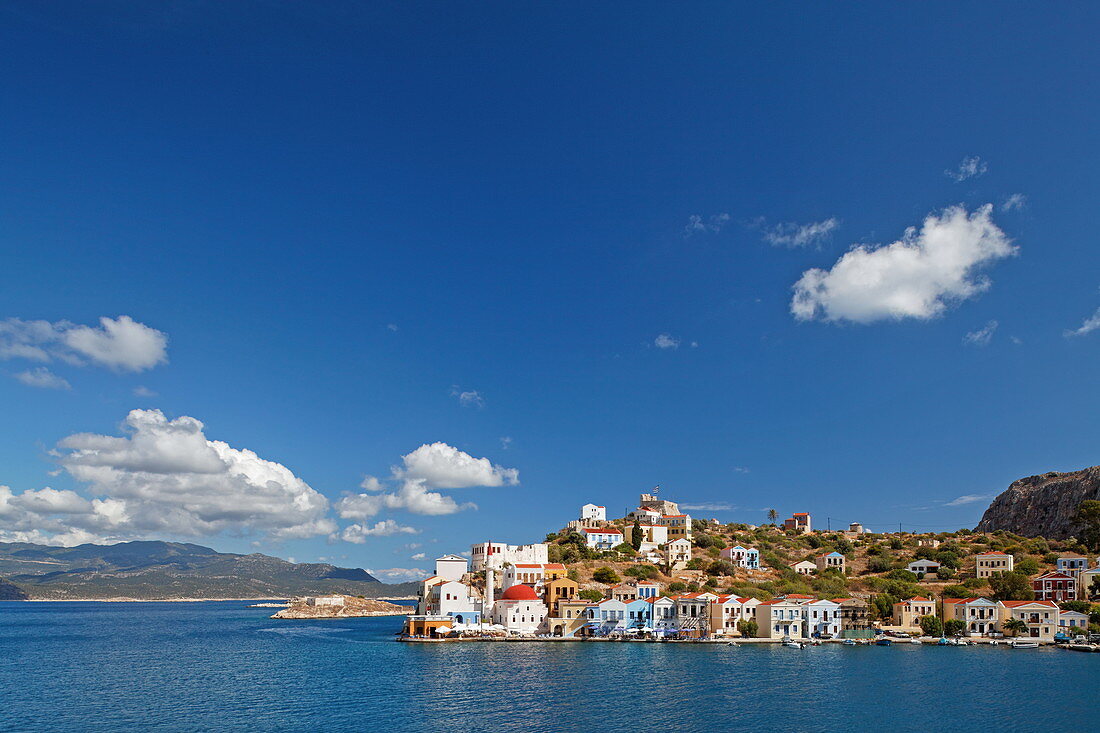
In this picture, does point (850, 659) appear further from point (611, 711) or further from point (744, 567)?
point (744, 567)

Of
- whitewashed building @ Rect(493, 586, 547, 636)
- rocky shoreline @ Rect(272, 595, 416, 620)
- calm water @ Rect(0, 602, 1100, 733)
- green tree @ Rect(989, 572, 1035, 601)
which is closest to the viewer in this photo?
calm water @ Rect(0, 602, 1100, 733)

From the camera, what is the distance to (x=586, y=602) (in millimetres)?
82125

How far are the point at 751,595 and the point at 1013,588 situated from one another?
27.8 meters

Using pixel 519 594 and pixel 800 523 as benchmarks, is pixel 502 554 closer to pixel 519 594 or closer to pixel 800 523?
pixel 519 594

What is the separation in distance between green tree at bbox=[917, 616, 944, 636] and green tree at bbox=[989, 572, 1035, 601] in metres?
11.2

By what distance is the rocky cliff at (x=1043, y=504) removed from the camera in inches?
4919

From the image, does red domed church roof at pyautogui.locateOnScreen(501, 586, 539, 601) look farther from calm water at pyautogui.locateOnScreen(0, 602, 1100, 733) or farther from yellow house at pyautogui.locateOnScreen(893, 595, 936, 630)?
yellow house at pyautogui.locateOnScreen(893, 595, 936, 630)

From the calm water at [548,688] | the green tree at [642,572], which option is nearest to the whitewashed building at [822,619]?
the calm water at [548,688]

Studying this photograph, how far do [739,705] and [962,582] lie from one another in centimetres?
6699

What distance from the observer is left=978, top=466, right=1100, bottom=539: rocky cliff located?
410 ft

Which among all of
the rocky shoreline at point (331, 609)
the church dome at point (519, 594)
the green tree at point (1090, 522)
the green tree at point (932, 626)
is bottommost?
the rocky shoreline at point (331, 609)

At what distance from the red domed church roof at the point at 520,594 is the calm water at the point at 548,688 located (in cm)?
927

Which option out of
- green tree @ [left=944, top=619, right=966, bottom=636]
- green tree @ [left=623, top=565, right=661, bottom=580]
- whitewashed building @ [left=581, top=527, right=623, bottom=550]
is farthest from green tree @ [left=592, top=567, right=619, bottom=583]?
green tree @ [left=944, top=619, right=966, bottom=636]

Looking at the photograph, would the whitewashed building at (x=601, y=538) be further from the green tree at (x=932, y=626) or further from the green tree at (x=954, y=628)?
the green tree at (x=954, y=628)
